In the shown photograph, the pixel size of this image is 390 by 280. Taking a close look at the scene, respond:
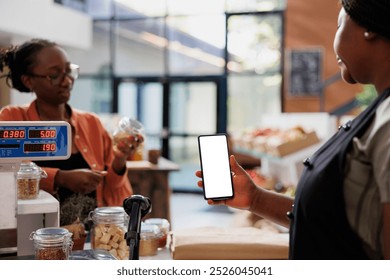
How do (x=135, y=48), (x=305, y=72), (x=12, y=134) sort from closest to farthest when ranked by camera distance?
(x=12, y=134) < (x=305, y=72) < (x=135, y=48)

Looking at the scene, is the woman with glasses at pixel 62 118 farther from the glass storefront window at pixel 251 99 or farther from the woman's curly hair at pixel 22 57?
the glass storefront window at pixel 251 99

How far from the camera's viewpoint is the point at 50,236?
123 cm

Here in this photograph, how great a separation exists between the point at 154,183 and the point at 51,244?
2.19m

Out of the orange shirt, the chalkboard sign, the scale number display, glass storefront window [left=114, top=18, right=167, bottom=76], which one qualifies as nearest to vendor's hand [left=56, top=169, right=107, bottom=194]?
the orange shirt

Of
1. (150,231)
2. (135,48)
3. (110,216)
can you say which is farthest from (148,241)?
(135,48)

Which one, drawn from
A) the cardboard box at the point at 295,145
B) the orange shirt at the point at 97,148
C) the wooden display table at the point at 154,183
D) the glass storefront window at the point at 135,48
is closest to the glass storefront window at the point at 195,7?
the glass storefront window at the point at 135,48

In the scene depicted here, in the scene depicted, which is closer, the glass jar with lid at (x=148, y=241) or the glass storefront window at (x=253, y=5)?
the glass jar with lid at (x=148, y=241)

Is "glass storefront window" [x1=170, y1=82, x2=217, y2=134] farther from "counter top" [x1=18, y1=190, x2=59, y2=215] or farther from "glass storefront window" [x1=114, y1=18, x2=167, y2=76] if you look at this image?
"counter top" [x1=18, y1=190, x2=59, y2=215]

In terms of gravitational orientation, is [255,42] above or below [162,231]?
above

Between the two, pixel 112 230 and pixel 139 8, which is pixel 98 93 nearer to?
pixel 139 8

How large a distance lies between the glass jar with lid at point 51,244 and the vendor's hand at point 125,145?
1.92ft

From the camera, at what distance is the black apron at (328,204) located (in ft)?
2.68
